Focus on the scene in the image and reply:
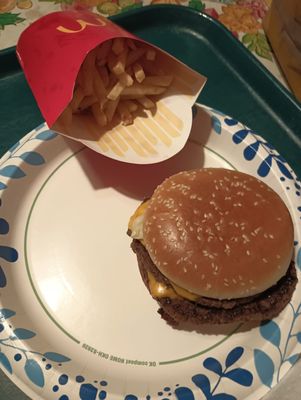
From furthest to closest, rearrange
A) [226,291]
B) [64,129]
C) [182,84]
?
[182,84]
[64,129]
[226,291]

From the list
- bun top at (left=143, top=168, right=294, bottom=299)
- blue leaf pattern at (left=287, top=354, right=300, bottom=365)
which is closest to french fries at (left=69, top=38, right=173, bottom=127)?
bun top at (left=143, top=168, right=294, bottom=299)

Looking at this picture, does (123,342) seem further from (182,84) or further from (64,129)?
(182,84)

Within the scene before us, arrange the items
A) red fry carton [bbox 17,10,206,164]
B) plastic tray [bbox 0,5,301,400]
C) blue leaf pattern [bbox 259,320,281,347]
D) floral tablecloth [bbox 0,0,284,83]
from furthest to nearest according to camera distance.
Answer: floral tablecloth [bbox 0,0,284,83], plastic tray [bbox 0,5,301,400], red fry carton [bbox 17,10,206,164], blue leaf pattern [bbox 259,320,281,347]

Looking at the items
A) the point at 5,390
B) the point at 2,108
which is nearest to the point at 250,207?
the point at 5,390

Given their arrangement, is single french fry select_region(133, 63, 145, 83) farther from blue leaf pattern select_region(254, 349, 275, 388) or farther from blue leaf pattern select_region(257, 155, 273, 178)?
blue leaf pattern select_region(254, 349, 275, 388)

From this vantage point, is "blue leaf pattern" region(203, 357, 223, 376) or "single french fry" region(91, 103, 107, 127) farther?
"single french fry" region(91, 103, 107, 127)

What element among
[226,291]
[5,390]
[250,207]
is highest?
[250,207]
